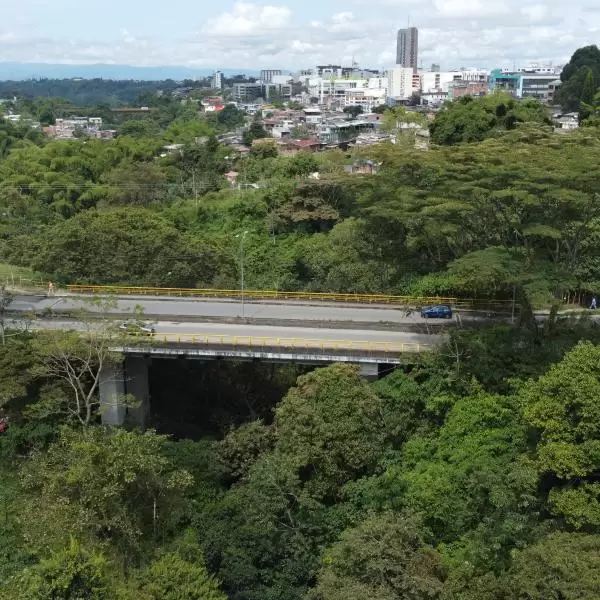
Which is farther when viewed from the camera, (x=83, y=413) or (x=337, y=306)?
(x=337, y=306)

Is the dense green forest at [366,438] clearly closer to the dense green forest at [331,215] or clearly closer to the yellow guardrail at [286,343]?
the dense green forest at [331,215]

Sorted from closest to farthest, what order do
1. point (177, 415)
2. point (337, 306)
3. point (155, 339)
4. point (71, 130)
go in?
point (155, 339) → point (177, 415) → point (337, 306) → point (71, 130)

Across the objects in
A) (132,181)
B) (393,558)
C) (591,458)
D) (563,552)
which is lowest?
(393,558)

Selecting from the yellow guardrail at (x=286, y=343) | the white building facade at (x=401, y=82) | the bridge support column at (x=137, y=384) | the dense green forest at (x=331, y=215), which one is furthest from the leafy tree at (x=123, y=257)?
the white building facade at (x=401, y=82)

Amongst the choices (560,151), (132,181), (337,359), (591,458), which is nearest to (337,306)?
(337,359)

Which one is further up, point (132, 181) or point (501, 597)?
point (132, 181)

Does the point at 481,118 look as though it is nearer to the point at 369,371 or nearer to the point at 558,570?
the point at 369,371

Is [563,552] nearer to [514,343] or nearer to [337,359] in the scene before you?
[514,343]
